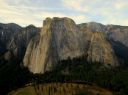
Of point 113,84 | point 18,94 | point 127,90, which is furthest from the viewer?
point 113,84

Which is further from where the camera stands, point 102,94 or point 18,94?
point 102,94

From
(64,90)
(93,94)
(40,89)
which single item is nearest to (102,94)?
(93,94)

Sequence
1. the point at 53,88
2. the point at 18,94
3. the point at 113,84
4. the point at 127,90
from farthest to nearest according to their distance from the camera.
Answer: the point at 113,84 < the point at 127,90 < the point at 53,88 < the point at 18,94

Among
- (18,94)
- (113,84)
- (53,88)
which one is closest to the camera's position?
(18,94)

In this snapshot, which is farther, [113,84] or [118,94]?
[113,84]

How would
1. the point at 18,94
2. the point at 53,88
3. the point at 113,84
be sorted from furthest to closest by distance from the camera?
the point at 113,84, the point at 53,88, the point at 18,94

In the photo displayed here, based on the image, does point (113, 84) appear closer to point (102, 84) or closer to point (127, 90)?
point (102, 84)

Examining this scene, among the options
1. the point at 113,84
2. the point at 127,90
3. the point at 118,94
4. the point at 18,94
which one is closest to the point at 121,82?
the point at 113,84

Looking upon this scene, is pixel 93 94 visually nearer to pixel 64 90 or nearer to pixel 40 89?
pixel 64 90
